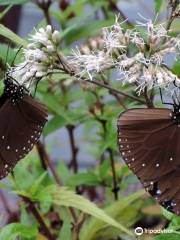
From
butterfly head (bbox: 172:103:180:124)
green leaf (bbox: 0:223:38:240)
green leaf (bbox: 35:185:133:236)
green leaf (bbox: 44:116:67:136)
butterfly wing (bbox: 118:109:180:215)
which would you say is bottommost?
green leaf (bbox: 35:185:133:236)

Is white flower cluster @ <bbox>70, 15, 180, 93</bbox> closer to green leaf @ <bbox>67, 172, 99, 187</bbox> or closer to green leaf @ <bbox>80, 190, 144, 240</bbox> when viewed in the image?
green leaf @ <bbox>80, 190, 144, 240</bbox>

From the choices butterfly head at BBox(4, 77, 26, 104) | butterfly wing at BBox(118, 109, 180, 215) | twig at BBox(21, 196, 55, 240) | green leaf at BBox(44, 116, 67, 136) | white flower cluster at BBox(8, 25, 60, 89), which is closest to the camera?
butterfly wing at BBox(118, 109, 180, 215)

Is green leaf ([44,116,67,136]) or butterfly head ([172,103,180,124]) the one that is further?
green leaf ([44,116,67,136])

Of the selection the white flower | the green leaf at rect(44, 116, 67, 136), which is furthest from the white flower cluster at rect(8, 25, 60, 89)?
the green leaf at rect(44, 116, 67, 136)

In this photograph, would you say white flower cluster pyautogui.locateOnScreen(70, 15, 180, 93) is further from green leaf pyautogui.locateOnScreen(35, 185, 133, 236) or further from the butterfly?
green leaf pyautogui.locateOnScreen(35, 185, 133, 236)

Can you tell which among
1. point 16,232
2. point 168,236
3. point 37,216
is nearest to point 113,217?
point 37,216

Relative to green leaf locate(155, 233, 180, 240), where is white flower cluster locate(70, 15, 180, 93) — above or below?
above

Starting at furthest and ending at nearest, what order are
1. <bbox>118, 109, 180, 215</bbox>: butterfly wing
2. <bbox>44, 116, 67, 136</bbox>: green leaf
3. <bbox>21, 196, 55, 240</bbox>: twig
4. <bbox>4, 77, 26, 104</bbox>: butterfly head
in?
1. <bbox>44, 116, 67, 136</bbox>: green leaf
2. <bbox>21, 196, 55, 240</bbox>: twig
3. <bbox>4, 77, 26, 104</bbox>: butterfly head
4. <bbox>118, 109, 180, 215</bbox>: butterfly wing
